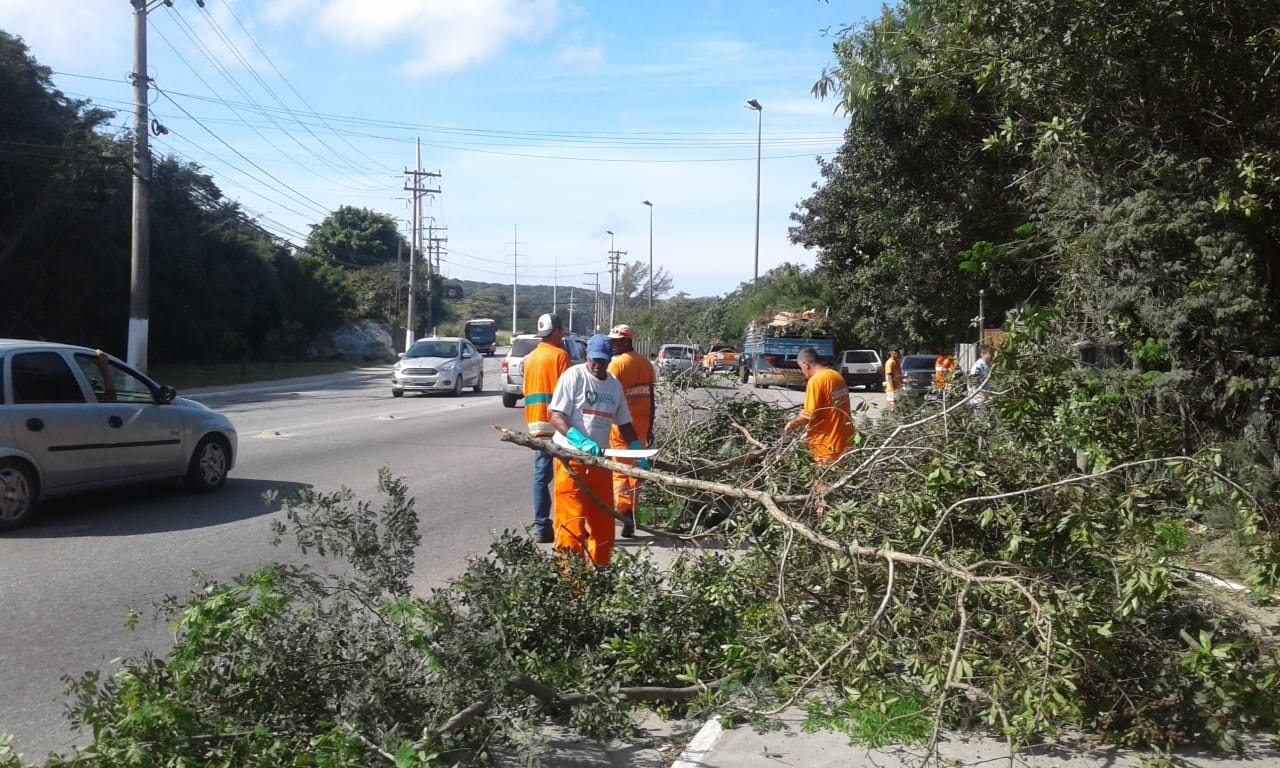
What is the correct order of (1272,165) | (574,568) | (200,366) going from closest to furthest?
(574,568) → (1272,165) → (200,366)

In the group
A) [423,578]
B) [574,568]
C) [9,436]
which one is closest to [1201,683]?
[574,568]

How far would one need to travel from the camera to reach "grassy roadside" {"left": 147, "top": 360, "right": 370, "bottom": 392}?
33594 millimetres

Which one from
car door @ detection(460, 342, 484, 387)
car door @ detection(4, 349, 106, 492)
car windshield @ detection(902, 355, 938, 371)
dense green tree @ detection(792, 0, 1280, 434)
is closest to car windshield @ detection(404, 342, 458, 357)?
car door @ detection(460, 342, 484, 387)

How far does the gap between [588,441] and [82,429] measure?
16.5ft

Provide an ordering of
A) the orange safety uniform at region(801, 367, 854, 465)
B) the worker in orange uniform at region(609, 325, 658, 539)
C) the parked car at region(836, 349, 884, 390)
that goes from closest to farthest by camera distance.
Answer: the orange safety uniform at region(801, 367, 854, 465) < the worker in orange uniform at region(609, 325, 658, 539) < the parked car at region(836, 349, 884, 390)

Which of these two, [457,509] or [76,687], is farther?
[457,509]

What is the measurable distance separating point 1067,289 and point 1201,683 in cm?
578

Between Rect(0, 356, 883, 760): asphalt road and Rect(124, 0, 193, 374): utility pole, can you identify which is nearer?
Rect(0, 356, 883, 760): asphalt road

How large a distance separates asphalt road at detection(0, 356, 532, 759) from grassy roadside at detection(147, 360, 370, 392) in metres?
16.5

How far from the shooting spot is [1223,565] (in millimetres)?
7492

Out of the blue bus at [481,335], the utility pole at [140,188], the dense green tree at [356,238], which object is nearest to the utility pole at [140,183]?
the utility pole at [140,188]

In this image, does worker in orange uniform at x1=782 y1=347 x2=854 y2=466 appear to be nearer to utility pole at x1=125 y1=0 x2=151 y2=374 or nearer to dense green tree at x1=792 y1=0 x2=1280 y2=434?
dense green tree at x1=792 y1=0 x2=1280 y2=434

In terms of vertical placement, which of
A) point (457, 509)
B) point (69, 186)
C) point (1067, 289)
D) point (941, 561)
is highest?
point (69, 186)

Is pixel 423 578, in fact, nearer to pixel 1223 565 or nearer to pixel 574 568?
pixel 574 568
